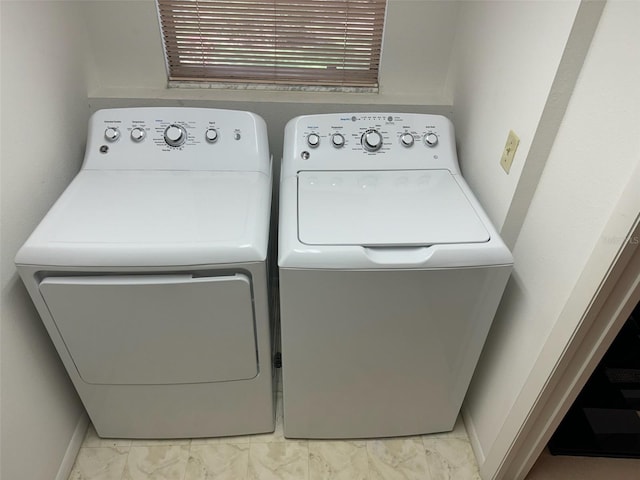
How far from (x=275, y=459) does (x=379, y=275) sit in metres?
0.84

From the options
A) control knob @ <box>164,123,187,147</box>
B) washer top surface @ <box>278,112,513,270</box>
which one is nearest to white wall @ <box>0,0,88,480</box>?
control knob @ <box>164,123,187,147</box>

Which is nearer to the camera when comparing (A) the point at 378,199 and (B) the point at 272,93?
(A) the point at 378,199

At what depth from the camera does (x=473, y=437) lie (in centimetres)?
160

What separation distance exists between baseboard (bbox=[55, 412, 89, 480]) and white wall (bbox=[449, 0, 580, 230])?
1502mm

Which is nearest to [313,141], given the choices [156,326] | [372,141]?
[372,141]

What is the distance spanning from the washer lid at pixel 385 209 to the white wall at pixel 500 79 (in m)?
0.11

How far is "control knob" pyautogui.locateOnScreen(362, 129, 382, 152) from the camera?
1438mm

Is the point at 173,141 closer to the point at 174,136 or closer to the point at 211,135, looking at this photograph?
the point at 174,136

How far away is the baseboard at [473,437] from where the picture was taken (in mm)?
1542

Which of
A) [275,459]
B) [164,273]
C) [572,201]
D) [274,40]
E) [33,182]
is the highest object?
[274,40]

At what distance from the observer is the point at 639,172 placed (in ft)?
Answer: 2.64

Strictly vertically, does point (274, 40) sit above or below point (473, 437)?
above

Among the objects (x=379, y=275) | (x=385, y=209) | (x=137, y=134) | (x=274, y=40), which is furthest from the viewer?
(x=274, y=40)

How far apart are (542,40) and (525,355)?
79 centimetres
